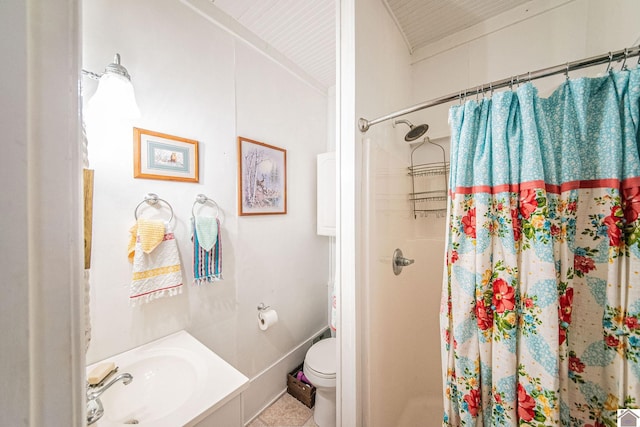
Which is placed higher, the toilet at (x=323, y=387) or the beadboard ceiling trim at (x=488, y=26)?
the beadboard ceiling trim at (x=488, y=26)

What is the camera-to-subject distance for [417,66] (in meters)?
1.60

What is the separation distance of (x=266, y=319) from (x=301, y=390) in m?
0.66

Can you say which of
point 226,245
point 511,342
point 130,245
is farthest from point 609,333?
point 130,245

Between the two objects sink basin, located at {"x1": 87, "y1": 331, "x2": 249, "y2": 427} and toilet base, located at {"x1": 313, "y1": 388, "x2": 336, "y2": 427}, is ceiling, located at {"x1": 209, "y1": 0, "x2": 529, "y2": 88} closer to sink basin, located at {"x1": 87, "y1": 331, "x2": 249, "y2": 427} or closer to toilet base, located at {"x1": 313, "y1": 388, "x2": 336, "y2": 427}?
sink basin, located at {"x1": 87, "y1": 331, "x2": 249, "y2": 427}

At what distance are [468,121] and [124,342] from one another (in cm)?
168

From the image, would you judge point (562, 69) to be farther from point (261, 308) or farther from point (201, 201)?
point (261, 308)

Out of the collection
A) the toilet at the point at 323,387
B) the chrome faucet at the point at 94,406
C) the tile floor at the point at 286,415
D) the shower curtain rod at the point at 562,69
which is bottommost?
the tile floor at the point at 286,415

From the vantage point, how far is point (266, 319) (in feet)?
4.88

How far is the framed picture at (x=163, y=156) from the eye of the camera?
3.41ft

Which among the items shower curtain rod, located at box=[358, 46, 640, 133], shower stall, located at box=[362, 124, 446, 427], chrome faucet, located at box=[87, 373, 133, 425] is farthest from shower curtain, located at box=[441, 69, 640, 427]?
chrome faucet, located at box=[87, 373, 133, 425]

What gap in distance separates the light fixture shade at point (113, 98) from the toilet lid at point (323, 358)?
68.0 inches

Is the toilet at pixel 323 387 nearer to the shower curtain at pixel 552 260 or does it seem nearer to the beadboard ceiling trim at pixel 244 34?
the shower curtain at pixel 552 260

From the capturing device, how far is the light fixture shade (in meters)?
0.87

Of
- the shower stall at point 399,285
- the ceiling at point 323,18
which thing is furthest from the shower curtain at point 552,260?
the ceiling at point 323,18
